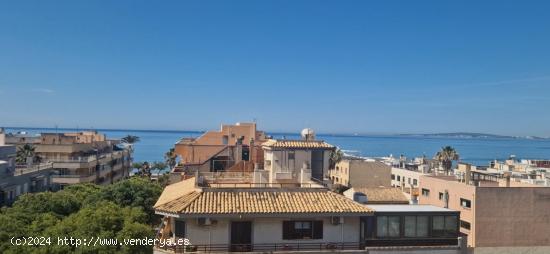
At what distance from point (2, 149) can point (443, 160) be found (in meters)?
66.6

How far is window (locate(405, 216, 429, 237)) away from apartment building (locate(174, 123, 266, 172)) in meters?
27.4

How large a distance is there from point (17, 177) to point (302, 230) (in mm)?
41005

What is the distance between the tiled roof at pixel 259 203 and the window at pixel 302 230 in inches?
27.2

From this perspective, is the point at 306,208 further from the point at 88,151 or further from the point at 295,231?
the point at 88,151

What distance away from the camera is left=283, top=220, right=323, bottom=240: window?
2045cm

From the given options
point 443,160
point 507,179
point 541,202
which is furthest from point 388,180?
point 541,202

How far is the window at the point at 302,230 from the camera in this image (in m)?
20.5

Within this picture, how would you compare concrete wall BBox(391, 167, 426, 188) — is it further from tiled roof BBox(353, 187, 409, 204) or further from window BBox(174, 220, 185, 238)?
window BBox(174, 220, 185, 238)

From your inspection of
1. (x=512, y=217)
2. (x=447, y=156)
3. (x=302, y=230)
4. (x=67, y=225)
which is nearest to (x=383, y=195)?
(x=512, y=217)

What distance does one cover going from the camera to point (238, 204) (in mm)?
20297

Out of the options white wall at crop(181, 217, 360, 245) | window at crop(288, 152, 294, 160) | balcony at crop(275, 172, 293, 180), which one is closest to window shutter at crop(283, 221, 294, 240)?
white wall at crop(181, 217, 360, 245)

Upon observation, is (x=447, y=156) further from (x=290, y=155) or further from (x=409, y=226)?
(x=409, y=226)

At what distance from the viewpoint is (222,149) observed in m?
55.2

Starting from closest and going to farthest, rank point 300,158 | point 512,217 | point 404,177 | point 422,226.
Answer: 1. point 422,226
2. point 300,158
3. point 512,217
4. point 404,177
